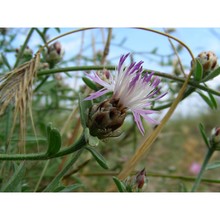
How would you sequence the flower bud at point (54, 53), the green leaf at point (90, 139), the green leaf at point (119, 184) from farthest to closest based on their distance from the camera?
the flower bud at point (54, 53) < the green leaf at point (119, 184) < the green leaf at point (90, 139)

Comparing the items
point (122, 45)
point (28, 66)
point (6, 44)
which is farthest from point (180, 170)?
point (28, 66)

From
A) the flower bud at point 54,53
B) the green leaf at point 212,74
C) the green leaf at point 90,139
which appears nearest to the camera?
the green leaf at point 90,139

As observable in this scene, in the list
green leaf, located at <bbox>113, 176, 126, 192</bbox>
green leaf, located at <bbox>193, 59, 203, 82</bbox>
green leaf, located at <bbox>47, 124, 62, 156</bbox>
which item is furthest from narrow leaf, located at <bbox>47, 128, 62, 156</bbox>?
green leaf, located at <bbox>193, 59, 203, 82</bbox>

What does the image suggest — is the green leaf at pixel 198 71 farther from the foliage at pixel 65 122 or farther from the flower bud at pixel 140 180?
the flower bud at pixel 140 180

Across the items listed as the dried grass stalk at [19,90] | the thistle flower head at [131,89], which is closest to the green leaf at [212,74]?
the thistle flower head at [131,89]

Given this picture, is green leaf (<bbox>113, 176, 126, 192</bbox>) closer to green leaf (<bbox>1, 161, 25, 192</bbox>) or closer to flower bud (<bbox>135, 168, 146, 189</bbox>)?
flower bud (<bbox>135, 168, 146, 189</bbox>)
